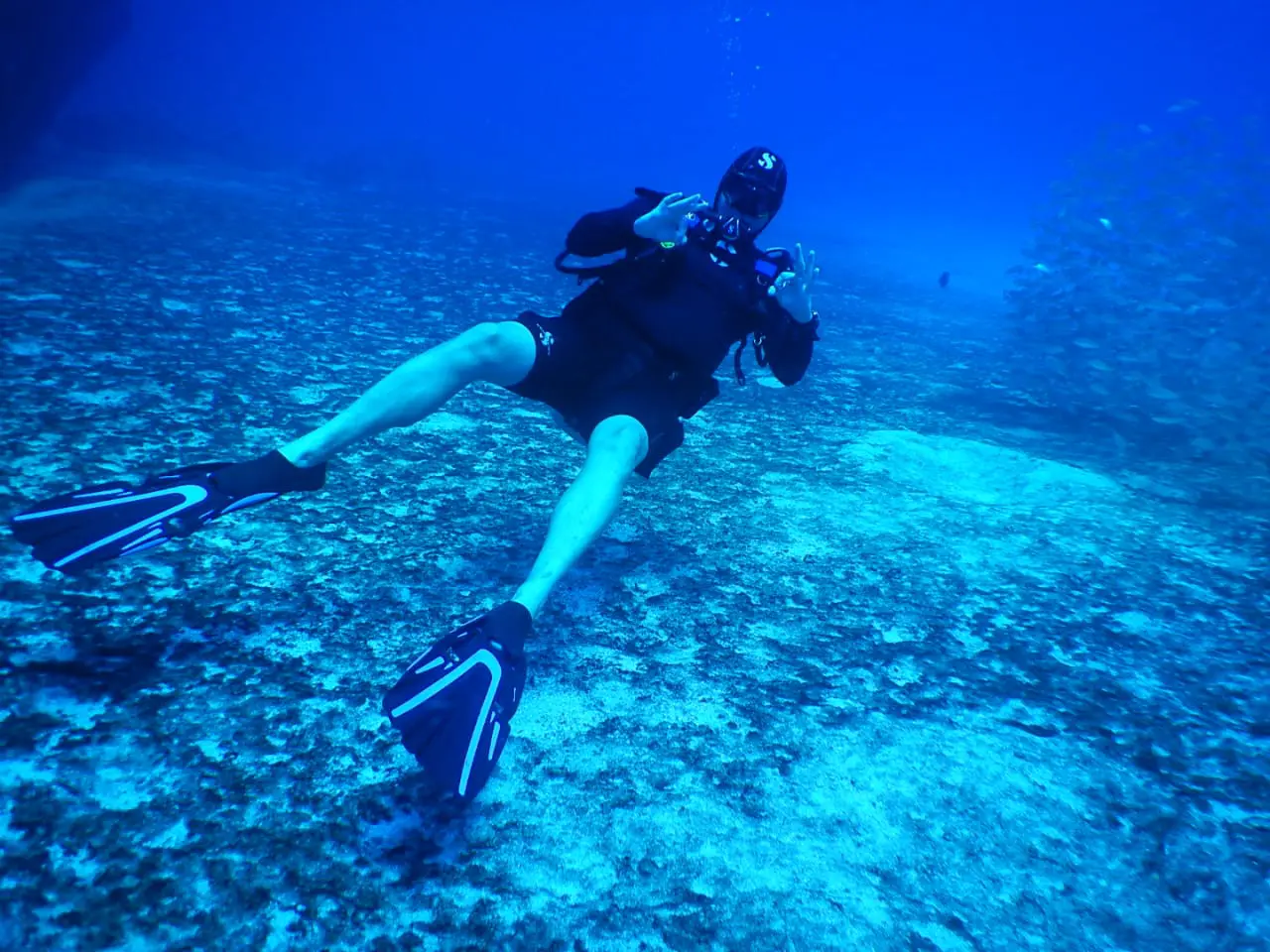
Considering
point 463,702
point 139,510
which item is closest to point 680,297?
point 463,702

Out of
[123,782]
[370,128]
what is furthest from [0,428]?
[370,128]

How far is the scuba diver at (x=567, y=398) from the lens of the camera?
172 centimetres

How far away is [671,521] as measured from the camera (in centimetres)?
343

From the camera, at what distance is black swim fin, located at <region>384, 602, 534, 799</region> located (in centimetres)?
157

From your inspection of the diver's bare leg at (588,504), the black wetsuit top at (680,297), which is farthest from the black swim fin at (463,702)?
the black wetsuit top at (680,297)

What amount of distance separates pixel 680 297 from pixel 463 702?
1.91 meters

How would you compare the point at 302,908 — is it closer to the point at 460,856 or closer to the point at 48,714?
the point at 460,856

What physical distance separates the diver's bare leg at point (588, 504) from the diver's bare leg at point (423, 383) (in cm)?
44

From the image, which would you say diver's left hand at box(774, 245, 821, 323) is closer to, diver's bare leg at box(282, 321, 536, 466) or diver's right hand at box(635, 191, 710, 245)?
diver's right hand at box(635, 191, 710, 245)

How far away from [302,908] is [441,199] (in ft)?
79.4

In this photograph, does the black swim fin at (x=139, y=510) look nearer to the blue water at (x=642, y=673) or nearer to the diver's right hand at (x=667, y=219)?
the blue water at (x=642, y=673)

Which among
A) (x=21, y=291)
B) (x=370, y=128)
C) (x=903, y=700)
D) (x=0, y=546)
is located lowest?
(x=903, y=700)

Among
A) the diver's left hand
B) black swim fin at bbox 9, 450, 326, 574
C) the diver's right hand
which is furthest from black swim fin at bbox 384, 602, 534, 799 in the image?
the diver's left hand

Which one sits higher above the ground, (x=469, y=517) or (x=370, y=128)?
(x=370, y=128)
